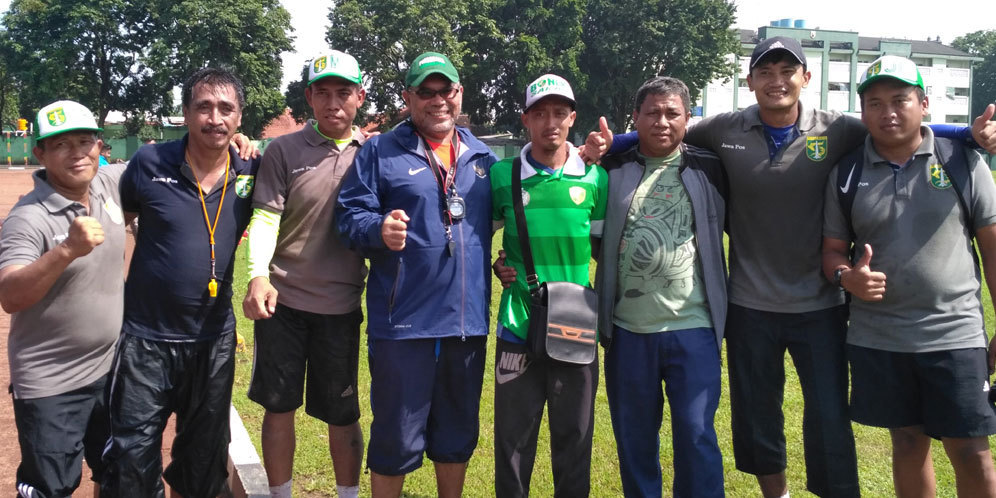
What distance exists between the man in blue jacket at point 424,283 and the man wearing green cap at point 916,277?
1.87 meters

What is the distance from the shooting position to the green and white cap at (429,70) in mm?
3947

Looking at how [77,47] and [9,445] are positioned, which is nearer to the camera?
[9,445]

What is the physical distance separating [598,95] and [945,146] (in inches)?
2092

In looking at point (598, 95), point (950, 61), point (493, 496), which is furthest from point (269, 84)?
point (950, 61)

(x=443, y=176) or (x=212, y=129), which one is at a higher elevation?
(x=212, y=129)

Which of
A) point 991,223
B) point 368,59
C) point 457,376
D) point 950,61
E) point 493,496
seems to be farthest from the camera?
point 950,61

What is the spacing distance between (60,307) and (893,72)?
4.15m

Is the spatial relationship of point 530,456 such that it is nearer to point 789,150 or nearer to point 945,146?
point 789,150

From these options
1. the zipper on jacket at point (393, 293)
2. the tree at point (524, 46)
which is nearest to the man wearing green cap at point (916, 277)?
the zipper on jacket at point (393, 293)

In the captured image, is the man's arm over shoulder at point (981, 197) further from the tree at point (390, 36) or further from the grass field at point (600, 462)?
→ the tree at point (390, 36)

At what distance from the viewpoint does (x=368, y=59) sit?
51.2 metres

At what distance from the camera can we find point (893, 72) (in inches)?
151

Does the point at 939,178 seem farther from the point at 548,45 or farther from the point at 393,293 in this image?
the point at 548,45

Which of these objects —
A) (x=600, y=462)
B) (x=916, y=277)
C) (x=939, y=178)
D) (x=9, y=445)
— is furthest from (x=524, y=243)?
(x=9, y=445)
